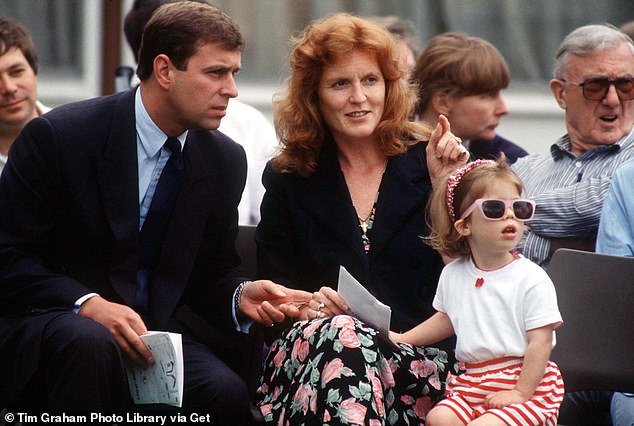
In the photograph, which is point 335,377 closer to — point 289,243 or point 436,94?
point 289,243

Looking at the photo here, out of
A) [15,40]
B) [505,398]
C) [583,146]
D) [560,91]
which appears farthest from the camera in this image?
[15,40]

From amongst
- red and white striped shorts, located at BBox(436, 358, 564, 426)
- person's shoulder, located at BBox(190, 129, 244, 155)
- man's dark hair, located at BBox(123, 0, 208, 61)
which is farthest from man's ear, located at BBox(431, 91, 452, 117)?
red and white striped shorts, located at BBox(436, 358, 564, 426)

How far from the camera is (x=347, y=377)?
149 inches

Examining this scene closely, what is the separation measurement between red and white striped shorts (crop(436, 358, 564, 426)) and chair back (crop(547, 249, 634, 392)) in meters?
0.45

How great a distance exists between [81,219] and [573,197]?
1.90 m

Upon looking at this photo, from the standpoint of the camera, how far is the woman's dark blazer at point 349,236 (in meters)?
4.48

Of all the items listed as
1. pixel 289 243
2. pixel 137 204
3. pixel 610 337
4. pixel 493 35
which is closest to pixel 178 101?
pixel 137 204

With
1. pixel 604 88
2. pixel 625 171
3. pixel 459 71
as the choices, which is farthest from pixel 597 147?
pixel 459 71

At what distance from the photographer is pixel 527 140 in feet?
32.7

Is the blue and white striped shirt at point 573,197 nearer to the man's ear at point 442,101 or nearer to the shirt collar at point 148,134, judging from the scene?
the man's ear at point 442,101

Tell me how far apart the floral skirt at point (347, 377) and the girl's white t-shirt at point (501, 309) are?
19cm

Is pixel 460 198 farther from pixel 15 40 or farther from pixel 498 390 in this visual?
pixel 15 40

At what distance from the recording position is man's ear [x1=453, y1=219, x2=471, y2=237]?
391 cm

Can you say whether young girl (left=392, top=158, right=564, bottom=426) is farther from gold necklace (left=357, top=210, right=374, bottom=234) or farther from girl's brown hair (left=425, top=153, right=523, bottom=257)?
gold necklace (left=357, top=210, right=374, bottom=234)
